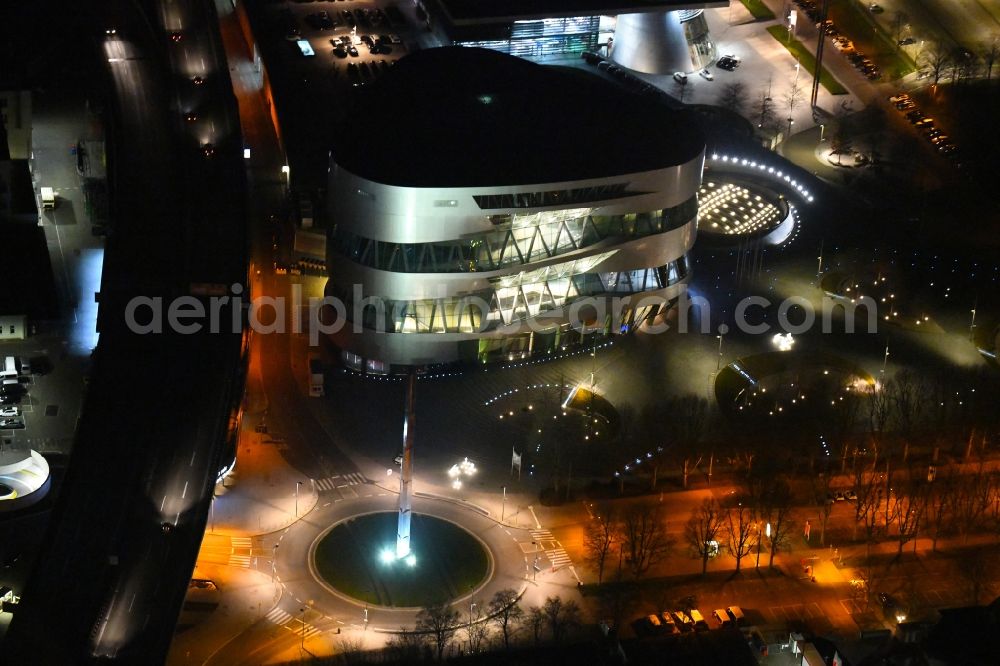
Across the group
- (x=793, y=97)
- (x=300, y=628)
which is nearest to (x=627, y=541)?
Result: (x=300, y=628)

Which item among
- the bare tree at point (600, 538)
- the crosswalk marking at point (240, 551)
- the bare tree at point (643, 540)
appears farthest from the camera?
the bare tree at point (600, 538)

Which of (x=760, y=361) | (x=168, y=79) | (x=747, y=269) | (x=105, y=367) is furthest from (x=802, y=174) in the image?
(x=105, y=367)

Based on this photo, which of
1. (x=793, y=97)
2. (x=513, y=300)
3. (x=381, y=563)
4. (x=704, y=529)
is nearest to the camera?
(x=381, y=563)

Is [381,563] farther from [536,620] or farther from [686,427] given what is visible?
[686,427]

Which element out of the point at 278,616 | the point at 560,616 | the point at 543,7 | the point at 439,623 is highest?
the point at 543,7

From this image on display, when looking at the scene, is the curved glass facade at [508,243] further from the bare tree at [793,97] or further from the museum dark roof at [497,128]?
the bare tree at [793,97]

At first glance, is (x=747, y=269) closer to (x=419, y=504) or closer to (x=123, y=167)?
(x=419, y=504)

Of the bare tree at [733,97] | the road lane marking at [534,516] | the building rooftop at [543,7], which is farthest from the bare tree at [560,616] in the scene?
the building rooftop at [543,7]
